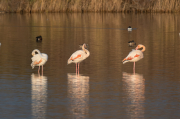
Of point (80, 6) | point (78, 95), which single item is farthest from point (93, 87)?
point (80, 6)

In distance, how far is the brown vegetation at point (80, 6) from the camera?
5081 cm

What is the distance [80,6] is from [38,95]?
140 feet

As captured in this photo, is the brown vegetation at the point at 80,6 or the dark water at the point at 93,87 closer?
the dark water at the point at 93,87

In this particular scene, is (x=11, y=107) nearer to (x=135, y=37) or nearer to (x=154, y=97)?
(x=154, y=97)

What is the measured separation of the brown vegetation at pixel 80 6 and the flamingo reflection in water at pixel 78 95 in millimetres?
39320

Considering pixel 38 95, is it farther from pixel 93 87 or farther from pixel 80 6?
pixel 80 6

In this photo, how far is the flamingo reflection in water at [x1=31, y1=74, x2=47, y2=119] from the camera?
338 inches

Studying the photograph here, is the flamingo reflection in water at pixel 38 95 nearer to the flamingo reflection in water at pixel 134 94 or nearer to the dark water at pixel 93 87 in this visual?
the dark water at pixel 93 87

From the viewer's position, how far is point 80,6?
5209 cm

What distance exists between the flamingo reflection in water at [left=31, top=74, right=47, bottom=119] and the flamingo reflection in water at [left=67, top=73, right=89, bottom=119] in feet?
1.92

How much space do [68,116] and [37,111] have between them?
2.43 ft

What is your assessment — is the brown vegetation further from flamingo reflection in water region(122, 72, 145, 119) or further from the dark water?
flamingo reflection in water region(122, 72, 145, 119)

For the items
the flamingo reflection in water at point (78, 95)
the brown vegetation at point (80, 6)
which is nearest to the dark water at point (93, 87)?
the flamingo reflection in water at point (78, 95)

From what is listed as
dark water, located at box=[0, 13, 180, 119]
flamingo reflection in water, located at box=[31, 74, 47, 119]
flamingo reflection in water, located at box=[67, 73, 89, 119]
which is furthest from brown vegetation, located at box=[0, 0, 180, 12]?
flamingo reflection in water, located at box=[31, 74, 47, 119]
